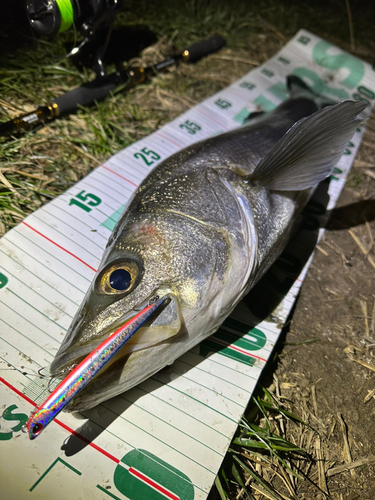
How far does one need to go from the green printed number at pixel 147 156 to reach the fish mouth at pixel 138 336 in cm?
157

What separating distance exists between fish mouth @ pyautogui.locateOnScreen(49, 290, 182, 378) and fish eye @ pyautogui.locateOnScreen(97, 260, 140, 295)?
10 cm

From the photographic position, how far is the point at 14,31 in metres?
2.34

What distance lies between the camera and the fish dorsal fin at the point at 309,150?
1.73 metres

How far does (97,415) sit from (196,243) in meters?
0.87

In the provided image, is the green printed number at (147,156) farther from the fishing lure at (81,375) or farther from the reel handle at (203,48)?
the fishing lure at (81,375)

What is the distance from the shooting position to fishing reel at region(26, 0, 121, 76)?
2.33m

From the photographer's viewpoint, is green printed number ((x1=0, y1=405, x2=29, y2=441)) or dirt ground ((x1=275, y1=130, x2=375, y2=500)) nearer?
green printed number ((x1=0, y1=405, x2=29, y2=441))

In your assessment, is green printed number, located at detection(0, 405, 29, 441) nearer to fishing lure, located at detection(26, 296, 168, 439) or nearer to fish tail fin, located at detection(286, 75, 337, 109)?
fishing lure, located at detection(26, 296, 168, 439)

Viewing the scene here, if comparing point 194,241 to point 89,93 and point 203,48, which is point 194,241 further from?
point 203,48

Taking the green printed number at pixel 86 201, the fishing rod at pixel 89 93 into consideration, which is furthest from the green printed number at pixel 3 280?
the fishing rod at pixel 89 93

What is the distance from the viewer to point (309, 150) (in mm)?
1850

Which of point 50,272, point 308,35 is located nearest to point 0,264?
point 50,272

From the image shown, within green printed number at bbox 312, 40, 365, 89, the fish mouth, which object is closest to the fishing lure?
the fish mouth

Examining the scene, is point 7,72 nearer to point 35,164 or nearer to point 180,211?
point 35,164
